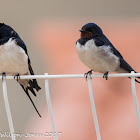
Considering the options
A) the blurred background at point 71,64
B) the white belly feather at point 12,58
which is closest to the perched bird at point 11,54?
the white belly feather at point 12,58

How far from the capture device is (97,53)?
1.31 meters

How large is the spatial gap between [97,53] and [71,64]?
1457 mm

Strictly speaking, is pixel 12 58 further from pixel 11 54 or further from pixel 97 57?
pixel 97 57

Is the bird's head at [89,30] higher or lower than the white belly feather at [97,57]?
higher

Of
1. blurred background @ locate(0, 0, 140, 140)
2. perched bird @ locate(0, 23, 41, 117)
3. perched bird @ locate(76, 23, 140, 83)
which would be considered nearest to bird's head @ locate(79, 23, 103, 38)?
perched bird @ locate(76, 23, 140, 83)

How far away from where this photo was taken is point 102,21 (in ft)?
12.1

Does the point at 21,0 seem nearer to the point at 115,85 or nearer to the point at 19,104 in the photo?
the point at 19,104

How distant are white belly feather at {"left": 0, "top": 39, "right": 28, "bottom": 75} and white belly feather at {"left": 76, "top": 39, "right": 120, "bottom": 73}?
0.75 feet

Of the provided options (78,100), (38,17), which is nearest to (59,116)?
(78,100)

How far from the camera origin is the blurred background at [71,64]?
2.17m

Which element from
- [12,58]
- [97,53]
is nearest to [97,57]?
[97,53]

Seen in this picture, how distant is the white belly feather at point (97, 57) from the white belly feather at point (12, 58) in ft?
0.75

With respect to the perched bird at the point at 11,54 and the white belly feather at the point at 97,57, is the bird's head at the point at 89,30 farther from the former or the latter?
the perched bird at the point at 11,54

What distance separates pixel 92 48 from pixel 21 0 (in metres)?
2.99
